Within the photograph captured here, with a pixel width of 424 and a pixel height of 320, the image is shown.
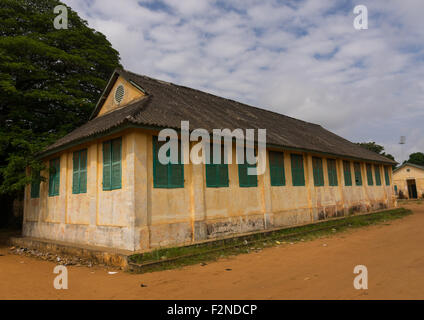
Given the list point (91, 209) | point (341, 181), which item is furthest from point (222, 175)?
point (341, 181)

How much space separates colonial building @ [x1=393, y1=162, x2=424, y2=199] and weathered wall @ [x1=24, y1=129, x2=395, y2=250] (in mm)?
29439

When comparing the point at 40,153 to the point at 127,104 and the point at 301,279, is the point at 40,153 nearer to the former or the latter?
the point at 127,104

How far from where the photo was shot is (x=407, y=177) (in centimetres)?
3675

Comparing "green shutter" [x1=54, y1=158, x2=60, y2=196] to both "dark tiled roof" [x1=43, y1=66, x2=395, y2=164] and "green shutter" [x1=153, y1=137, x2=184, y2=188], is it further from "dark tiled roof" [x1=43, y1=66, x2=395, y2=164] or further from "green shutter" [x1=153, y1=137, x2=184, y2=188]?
"green shutter" [x1=153, y1=137, x2=184, y2=188]

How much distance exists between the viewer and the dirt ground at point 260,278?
4992 millimetres

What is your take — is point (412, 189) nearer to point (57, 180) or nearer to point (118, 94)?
point (118, 94)

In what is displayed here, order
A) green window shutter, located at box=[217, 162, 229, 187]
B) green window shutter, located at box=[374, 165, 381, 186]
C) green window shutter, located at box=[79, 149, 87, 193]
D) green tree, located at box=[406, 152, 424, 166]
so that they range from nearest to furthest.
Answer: green window shutter, located at box=[79, 149, 87, 193]
green window shutter, located at box=[217, 162, 229, 187]
green window shutter, located at box=[374, 165, 381, 186]
green tree, located at box=[406, 152, 424, 166]

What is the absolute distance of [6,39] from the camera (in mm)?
13289

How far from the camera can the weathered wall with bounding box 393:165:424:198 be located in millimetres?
35594

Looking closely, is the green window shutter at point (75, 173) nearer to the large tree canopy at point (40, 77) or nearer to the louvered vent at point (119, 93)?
the large tree canopy at point (40, 77)

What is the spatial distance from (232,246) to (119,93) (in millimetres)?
7502

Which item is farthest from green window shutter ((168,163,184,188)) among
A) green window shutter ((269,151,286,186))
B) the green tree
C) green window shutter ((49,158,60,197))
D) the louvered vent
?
the green tree

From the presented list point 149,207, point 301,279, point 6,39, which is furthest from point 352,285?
point 6,39

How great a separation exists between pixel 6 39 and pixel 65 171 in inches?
282
